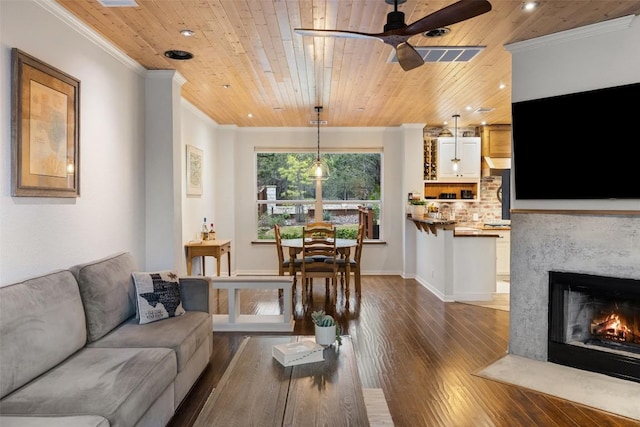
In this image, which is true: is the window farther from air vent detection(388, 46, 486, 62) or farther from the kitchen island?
air vent detection(388, 46, 486, 62)

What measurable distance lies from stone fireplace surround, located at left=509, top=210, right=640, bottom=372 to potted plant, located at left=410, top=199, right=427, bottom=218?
126 inches

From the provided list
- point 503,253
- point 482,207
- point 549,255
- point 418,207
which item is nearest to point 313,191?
point 418,207

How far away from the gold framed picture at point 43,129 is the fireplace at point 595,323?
3879 mm

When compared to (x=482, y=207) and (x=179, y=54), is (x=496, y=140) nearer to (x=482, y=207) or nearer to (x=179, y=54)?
(x=482, y=207)

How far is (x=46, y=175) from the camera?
107 inches

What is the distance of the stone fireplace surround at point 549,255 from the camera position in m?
3.12

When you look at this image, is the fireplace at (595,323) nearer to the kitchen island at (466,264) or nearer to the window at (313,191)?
the kitchen island at (466,264)

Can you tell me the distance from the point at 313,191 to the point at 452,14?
18.6 ft

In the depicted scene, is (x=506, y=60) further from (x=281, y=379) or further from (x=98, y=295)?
(x=98, y=295)

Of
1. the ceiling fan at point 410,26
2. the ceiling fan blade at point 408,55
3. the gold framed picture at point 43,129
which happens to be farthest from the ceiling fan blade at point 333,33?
the gold framed picture at point 43,129

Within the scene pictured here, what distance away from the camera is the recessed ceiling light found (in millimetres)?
3725

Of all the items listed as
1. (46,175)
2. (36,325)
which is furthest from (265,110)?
(36,325)

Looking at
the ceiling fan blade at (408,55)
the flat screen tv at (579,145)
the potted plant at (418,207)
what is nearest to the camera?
the ceiling fan blade at (408,55)

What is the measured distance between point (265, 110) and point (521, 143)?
365cm
